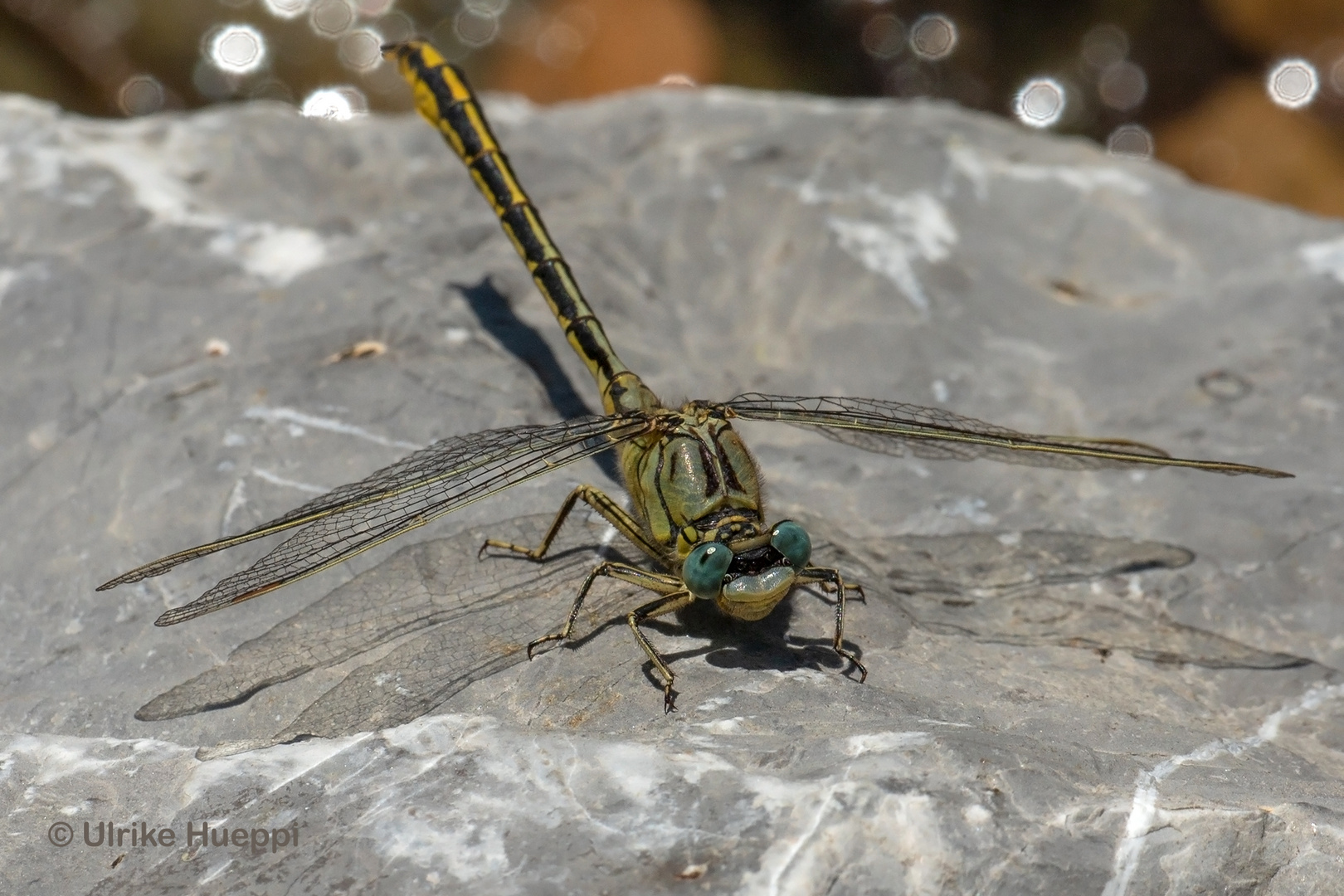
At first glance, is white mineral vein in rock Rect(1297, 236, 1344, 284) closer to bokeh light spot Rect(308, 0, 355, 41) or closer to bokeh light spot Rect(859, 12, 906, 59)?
bokeh light spot Rect(859, 12, 906, 59)

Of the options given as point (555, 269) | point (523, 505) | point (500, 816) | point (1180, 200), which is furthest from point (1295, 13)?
point (500, 816)

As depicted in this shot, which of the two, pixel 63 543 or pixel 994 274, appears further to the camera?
pixel 994 274

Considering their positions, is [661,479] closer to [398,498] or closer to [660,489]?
[660,489]

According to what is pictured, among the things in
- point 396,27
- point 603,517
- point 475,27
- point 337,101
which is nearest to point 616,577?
point 603,517

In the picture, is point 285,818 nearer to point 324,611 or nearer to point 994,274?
point 324,611

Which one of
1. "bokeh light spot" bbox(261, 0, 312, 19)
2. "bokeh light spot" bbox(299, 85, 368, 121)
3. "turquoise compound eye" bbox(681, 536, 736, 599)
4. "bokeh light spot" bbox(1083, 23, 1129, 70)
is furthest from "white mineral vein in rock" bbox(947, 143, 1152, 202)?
"bokeh light spot" bbox(261, 0, 312, 19)

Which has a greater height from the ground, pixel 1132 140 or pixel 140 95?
pixel 140 95
